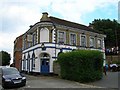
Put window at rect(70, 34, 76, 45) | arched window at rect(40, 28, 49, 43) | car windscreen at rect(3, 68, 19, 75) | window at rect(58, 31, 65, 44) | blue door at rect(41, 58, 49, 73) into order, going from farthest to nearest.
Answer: window at rect(70, 34, 76, 45), window at rect(58, 31, 65, 44), arched window at rect(40, 28, 49, 43), blue door at rect(41, 58, 49, 73), car windscreen at rect(3, 68, 19, 75)

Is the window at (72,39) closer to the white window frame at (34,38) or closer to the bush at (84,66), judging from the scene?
the white window frame at (34,38)

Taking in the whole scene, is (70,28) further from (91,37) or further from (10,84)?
(10,84)

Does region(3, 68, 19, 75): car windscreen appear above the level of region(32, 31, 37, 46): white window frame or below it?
below

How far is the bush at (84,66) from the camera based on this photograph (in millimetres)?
25281

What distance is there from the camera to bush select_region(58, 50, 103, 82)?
25.3 m

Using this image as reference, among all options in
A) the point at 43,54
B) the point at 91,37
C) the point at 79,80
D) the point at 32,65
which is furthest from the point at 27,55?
the point at 79,80

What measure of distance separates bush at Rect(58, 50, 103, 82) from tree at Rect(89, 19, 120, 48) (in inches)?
1645

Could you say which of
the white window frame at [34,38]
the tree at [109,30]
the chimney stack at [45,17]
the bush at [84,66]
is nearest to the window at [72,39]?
the chimney stack at [45,17]

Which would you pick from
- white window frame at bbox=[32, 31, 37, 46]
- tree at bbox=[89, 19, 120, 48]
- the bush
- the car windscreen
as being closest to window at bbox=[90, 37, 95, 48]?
white window frame at bbox=[32, 31, 37, 46]

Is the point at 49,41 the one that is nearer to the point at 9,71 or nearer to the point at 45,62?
the point at 45,62

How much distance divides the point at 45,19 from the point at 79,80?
13608 mm

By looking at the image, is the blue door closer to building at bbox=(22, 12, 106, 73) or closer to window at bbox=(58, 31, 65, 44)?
building at bbox=(22, 12, 106, 73)

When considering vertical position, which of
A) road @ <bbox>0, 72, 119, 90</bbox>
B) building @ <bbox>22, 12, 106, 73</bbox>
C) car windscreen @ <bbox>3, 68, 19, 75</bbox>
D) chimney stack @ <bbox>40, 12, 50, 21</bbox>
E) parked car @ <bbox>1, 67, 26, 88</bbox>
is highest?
chimney stack @ <bbox>40, 12, 50, 21</bbox>

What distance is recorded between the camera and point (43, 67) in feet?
115
